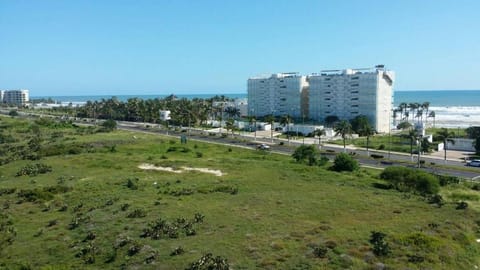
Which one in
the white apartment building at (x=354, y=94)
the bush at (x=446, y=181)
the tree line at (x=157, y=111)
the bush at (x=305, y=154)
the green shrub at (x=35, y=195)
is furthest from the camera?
the tree line at (x=157, y=111)

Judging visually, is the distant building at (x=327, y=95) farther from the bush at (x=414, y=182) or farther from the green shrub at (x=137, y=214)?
the green shrub at (x=137, y=214)

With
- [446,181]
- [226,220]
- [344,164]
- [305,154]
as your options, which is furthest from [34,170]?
[446,181]

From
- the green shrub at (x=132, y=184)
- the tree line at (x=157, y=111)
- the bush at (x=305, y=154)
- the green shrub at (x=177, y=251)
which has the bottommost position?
the green shrub at (x=177, y=251)

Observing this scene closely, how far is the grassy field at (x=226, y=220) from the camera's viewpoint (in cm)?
2643

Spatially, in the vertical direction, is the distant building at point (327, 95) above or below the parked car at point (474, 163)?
above

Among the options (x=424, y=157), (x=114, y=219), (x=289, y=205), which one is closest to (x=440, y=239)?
(x=289, y=205)

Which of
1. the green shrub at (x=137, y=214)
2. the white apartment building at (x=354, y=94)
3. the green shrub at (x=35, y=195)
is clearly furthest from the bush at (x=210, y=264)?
the white apartment building at (x=354, y=94)

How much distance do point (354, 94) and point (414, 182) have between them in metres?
94.7

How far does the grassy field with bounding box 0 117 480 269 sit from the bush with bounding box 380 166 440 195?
6.45ft

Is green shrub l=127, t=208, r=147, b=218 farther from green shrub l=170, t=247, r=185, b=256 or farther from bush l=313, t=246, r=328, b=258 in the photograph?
bush l=313, t=246, r=328, b=258

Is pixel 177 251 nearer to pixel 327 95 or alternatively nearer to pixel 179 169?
pixel 179 169

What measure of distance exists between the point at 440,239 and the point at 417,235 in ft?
5.67

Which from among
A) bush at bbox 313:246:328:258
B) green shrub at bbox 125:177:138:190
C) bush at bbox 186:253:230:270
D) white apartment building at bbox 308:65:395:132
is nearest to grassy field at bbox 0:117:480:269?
bush at bbox 313:246:328:258

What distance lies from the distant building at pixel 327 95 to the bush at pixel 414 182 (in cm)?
8654
